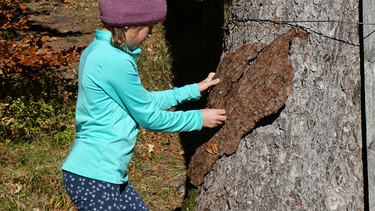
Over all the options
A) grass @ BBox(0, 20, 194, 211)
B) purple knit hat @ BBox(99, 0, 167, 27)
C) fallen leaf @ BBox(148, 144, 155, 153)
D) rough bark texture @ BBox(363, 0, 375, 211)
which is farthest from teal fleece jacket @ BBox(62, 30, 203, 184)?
fallen leaf @ BBox(148, 144, 155, 153)

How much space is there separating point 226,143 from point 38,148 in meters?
2.60

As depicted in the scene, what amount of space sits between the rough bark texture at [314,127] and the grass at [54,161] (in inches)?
61.9

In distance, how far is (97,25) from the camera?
8852 millimetres

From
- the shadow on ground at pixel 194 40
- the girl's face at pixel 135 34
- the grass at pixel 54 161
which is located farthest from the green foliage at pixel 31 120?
the girl's face at pixel 135 34

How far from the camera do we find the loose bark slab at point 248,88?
132 inches

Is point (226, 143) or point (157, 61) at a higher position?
point (226, 143)

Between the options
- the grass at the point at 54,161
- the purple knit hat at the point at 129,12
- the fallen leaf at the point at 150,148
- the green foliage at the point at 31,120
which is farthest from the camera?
the green foliage at the point at 31,120

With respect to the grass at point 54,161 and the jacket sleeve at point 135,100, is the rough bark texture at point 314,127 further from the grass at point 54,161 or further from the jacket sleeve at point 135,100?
the grass at point 54,161

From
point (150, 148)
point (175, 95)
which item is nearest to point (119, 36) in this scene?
point (175, 95)

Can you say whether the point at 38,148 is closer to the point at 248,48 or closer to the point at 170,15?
the point at 248,48

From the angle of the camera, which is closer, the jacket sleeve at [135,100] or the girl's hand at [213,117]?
the jacket sleeve at [135,100]

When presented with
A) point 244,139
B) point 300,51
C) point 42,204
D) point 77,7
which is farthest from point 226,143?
point 77,7

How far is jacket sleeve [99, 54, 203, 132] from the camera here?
3.02 m

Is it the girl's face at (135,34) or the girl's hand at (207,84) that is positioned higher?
the girl's face at (135,34)
